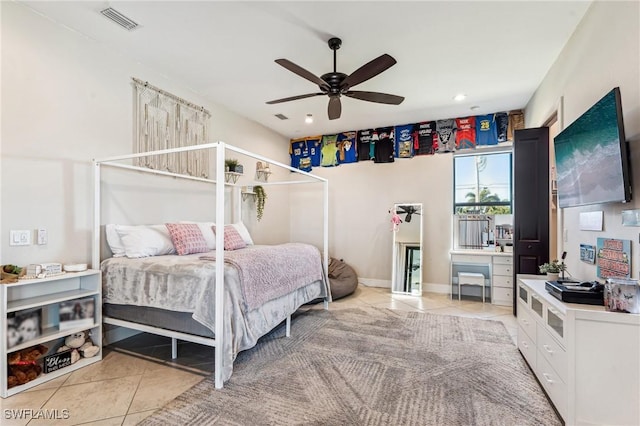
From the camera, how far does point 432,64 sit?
10.2ft

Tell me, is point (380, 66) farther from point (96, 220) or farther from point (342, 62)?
point (96, 220)

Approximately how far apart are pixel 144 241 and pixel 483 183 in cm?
476

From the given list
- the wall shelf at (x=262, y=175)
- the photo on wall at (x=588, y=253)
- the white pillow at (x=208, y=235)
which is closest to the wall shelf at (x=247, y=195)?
the wall shelf at (x=262, y=175)

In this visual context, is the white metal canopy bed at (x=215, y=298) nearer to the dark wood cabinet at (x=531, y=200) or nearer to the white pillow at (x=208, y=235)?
the white pillow at (x=208, y=235)

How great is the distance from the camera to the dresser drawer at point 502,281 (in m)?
4.22

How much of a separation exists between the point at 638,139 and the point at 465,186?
3.35m

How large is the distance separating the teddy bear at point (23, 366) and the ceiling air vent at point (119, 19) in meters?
2.56

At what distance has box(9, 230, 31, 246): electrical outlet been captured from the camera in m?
2.20

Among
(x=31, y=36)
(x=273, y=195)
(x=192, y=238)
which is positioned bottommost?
(x=192, y=238)

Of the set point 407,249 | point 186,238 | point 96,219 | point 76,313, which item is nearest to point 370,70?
point 186,238

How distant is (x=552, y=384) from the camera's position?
188 centimetres

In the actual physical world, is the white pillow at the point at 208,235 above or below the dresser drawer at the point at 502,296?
above

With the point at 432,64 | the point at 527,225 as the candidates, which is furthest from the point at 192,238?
the point at 527,225

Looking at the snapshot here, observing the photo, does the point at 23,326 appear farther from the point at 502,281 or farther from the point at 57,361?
the point at 502,281
